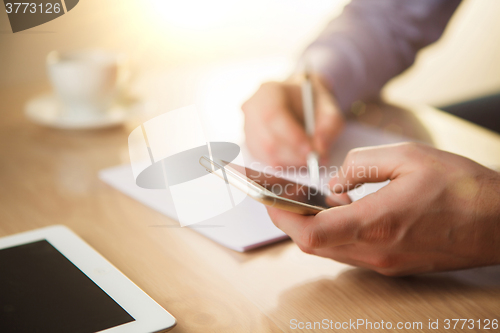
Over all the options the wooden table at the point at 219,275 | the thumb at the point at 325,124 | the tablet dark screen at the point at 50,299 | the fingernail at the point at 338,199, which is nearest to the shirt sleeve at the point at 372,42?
the thumb at the point at 325,124

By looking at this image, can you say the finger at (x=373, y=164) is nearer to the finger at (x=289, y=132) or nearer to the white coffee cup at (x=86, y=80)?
the finger at (x=289, y=132)

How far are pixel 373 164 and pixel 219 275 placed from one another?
0.38 ft

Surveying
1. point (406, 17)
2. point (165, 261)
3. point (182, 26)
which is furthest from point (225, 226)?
point (182, 26)

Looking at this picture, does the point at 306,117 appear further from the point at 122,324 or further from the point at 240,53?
the point at 240,53

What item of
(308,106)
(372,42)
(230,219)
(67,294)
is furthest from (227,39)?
(67,294)

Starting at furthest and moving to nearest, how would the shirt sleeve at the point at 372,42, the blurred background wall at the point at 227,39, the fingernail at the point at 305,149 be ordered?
the blurred background wall at the point at 227,39
the shirt sleeve at the point at 372,42
the fingernail at the point at 305,149

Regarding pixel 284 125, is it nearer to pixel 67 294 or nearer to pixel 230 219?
pixel 230 219

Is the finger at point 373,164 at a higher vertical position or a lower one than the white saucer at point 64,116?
lower

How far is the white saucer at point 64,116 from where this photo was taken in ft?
1.72

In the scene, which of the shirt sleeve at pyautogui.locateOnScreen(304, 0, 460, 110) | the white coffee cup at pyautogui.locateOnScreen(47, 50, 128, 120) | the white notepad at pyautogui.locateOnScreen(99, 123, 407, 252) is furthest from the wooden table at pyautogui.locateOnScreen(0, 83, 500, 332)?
the shirt sleeve at pyautogui.locateOnScreen(304, 0, 460, 110)

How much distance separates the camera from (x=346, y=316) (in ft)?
0.81

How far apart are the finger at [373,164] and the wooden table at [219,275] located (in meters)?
0.06

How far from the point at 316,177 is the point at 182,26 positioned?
27.8 inches

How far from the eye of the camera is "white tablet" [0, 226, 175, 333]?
8.5 inches
